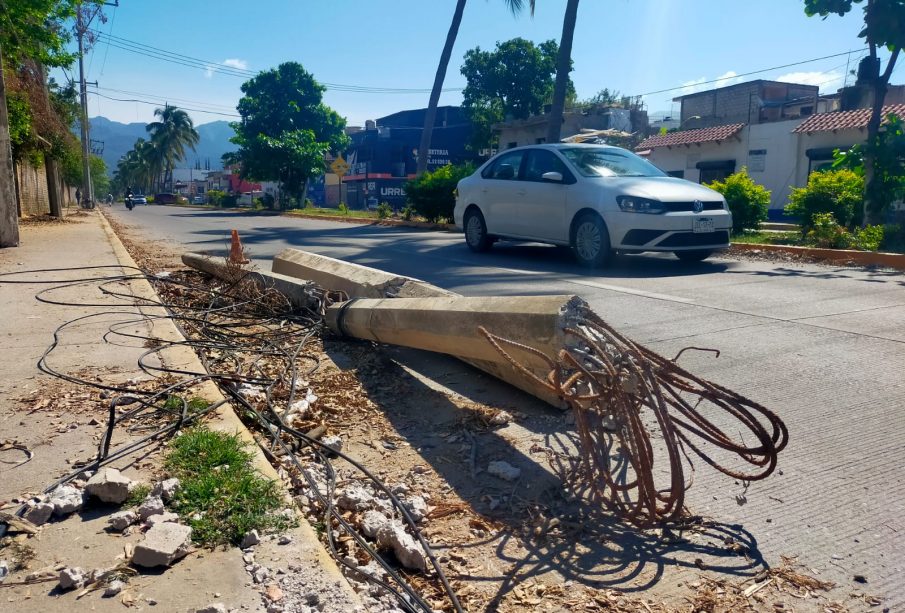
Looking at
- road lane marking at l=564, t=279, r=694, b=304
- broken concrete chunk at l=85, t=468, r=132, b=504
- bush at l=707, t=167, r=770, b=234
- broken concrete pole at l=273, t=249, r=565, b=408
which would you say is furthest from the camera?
bush at l=707, t=167, r=770, b=234

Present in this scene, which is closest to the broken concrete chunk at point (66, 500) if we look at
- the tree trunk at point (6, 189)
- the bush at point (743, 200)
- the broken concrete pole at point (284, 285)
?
the broken concrete pole at point (284, 285)

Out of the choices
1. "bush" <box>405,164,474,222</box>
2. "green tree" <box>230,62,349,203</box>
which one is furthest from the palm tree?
"bush" <box>405,164,474,222</box>

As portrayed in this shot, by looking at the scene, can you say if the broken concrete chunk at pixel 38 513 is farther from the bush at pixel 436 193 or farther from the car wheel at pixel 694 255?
the bush at pixel 436 193

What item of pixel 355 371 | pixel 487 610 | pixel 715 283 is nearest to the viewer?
pixel 487 610

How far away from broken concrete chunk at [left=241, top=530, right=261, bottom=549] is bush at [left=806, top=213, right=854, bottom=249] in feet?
35.6

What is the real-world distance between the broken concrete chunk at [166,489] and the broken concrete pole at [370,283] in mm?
1809

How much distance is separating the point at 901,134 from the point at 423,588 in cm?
1214

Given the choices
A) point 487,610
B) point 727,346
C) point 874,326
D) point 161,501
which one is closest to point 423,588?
point 487,610

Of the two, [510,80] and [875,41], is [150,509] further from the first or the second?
[510,80]

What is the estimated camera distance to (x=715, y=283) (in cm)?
813

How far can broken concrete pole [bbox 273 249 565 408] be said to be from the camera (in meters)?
4.14

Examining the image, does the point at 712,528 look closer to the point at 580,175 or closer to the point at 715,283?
the point at 715,283

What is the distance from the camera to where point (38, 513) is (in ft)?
8.33

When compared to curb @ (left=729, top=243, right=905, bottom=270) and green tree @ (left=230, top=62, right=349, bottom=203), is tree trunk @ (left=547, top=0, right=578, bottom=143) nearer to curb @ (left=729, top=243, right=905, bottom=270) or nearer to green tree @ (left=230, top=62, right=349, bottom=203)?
curb @ (left=729, top=243, right=905, bottom=270)
